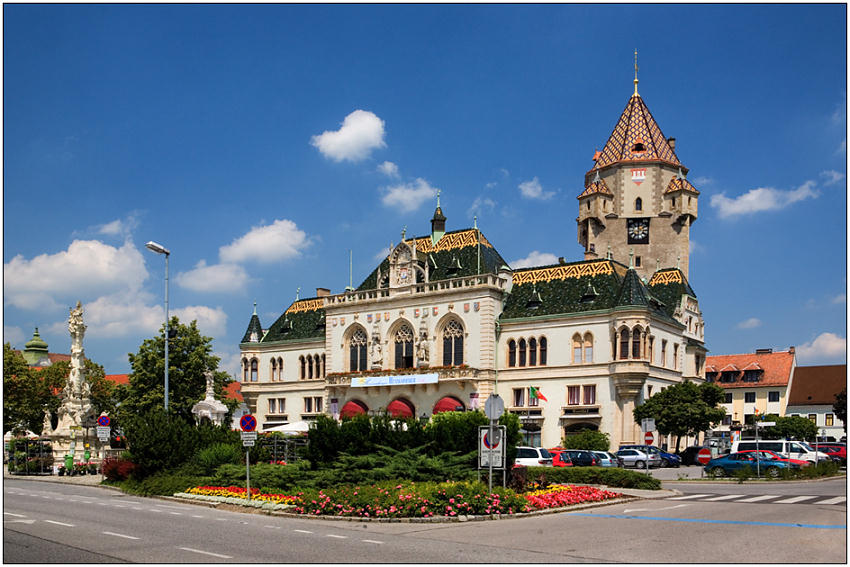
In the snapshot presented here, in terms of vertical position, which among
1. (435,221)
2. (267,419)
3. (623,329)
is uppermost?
(435,221)

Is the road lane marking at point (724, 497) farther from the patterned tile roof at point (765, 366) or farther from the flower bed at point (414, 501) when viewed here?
the patterned tile roof at point (765, 366)

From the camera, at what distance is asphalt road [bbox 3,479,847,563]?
14.4 meters

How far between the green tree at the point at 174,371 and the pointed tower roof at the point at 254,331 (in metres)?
15.0

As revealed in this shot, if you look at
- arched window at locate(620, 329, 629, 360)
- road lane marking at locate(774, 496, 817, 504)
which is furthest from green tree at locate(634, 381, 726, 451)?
road lane marking at locate(774, 496, 817, 504)

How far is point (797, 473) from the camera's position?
121 ft

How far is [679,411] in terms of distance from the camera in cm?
5625

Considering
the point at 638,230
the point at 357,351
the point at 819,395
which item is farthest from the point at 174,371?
the point at 819,395

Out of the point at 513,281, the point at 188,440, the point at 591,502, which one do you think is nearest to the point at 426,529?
the point at 591,502

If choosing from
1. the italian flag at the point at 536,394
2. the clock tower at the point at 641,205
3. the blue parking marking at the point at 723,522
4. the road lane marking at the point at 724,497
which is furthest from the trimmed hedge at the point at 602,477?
the clock tower at the point at 641,205

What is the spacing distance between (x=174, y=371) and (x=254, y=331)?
1786cm

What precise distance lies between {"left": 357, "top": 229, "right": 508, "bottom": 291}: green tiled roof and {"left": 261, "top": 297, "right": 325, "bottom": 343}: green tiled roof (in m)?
7.15

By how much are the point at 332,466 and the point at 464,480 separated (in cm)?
442

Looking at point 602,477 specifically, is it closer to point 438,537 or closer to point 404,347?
point 438,537

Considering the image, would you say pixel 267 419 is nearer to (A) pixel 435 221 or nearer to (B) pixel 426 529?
(A) pixel 435 221
